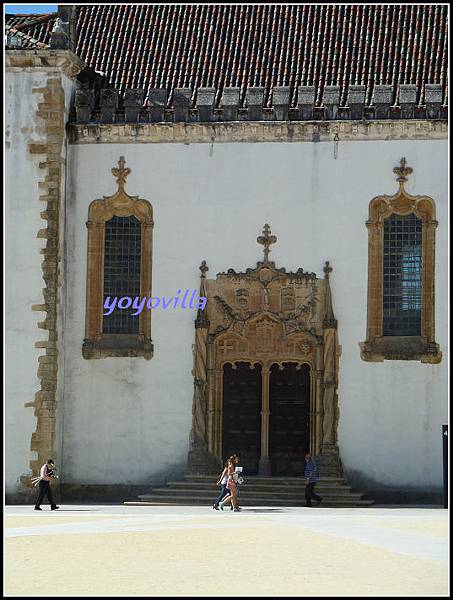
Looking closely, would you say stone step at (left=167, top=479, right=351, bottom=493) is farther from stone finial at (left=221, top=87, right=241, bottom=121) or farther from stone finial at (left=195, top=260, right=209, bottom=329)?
stone finial at (left=221, top=87, right=241, bottom=121)

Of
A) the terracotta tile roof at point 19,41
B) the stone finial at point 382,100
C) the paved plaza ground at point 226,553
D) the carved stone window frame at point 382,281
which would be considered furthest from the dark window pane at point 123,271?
the paved plaza ground at point 226,553

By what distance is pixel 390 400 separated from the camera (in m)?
37.8

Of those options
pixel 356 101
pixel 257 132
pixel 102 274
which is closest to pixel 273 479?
pixel 102 274

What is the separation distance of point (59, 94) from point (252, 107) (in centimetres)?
503

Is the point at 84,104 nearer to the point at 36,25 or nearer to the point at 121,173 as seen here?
the point at 121,173

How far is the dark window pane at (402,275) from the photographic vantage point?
38000mm

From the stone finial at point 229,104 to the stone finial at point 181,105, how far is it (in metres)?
0.95

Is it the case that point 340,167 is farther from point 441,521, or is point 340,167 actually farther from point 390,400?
point 441,521

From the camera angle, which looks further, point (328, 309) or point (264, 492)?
point (328, 309)

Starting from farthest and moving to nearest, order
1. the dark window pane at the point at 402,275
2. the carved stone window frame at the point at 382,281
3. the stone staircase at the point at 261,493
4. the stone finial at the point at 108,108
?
the stone finial at the point at 108,108 < the dark window pane at the point at 402,275 < the carved stone window frame at the point at 382,281 < the stone staircase at the point at 261,493

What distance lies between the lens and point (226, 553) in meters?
22.8

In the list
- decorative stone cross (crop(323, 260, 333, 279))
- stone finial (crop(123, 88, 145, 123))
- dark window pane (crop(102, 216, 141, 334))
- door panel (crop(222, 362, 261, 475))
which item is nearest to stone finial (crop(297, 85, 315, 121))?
decorative stone cross (crop(323, 260, 333, 279))

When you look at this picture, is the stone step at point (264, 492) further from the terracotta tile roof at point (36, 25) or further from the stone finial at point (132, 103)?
the terracotta tile roof at point (36, 25)

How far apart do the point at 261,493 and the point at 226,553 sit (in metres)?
13.9
